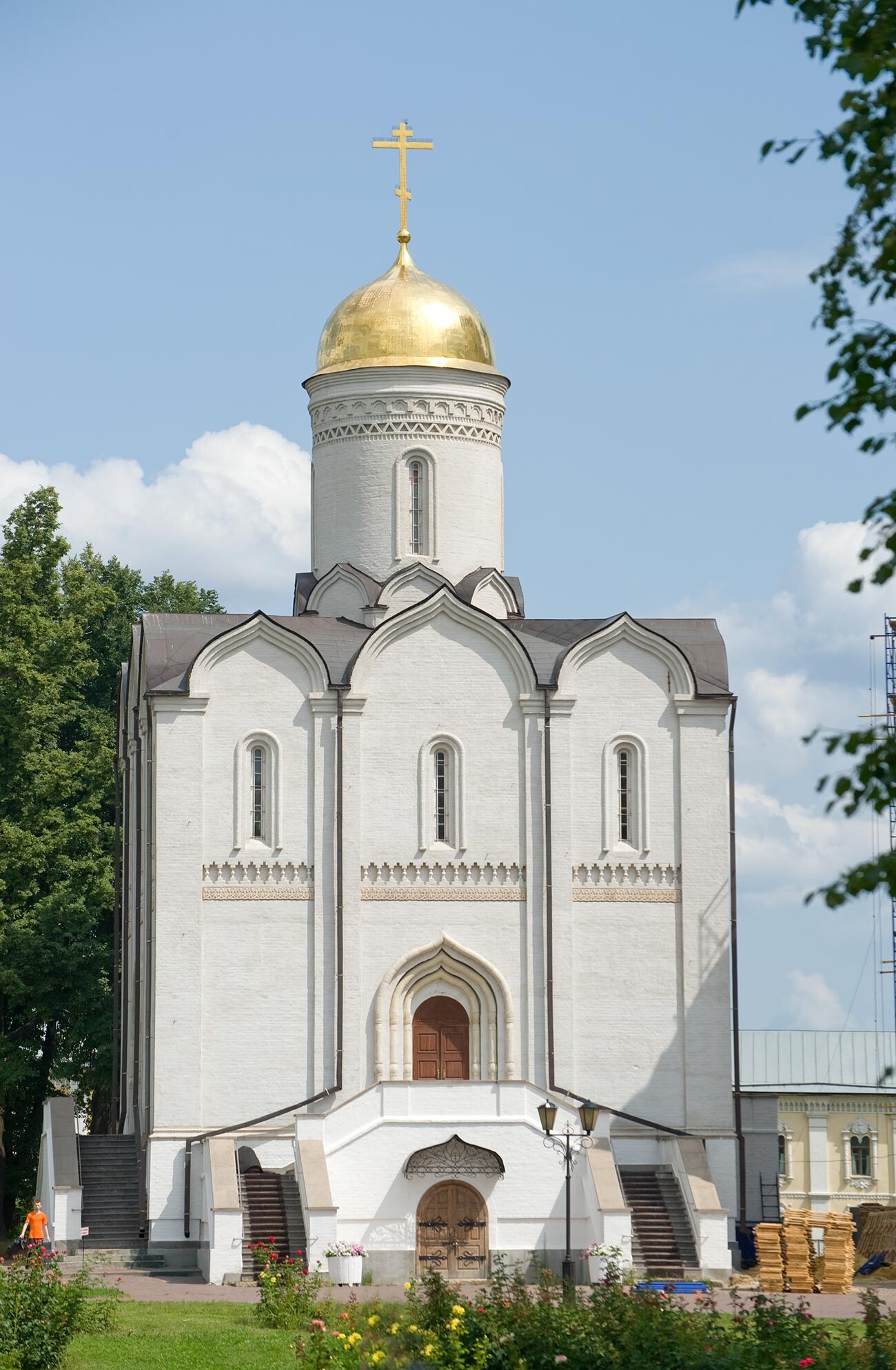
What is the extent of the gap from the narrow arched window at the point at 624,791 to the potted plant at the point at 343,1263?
22.2 feet

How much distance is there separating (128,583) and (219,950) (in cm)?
1268

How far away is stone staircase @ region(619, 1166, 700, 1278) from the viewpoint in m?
25.8

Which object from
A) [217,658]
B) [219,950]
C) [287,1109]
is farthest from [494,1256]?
[217,658]

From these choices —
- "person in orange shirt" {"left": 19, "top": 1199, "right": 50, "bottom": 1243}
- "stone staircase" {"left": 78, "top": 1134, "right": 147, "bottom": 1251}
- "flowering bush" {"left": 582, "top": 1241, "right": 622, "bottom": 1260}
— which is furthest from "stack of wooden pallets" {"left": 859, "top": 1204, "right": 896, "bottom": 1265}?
"person in orange shirt" {"left": 19, "top": 1199, "right": 50, "bottom": 1243}

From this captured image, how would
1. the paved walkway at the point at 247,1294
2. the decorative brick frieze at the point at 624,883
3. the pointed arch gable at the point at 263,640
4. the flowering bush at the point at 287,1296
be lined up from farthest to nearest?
1. the decorative brick frieze at the point at 624,883
2. the pointed arch gable at the point at 263,640
3. the paved walkway at the point at 247,1294
4. the flowering bush at the point at 287,1296

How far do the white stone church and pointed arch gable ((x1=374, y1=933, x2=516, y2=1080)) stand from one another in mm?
32

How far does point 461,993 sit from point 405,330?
965cm

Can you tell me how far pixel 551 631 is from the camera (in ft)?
99.1

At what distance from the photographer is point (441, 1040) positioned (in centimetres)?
2833

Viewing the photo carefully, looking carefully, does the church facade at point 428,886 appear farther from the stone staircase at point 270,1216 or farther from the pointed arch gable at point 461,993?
the stone staircase at point 270,1216

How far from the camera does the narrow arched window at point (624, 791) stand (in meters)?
28.9

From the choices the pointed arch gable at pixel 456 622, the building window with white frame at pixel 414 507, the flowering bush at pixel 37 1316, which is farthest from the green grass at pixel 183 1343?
the building window with white frame at pixel 414 507

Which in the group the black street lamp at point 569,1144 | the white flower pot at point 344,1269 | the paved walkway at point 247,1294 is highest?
the black street lamp at point 569,1144

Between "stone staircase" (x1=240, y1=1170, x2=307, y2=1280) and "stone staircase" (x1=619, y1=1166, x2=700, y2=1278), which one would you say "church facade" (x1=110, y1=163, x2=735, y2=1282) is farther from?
"stone staircase" (x1=240, y1=1170, x2=307, y2=1280)
